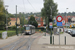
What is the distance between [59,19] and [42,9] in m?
42.2

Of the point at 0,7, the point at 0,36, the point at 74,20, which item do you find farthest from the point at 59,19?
the point at 74,20

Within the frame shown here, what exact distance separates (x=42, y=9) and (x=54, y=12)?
5.55 meters

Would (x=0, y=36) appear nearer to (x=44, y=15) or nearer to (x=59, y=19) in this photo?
(x=59, y=19)

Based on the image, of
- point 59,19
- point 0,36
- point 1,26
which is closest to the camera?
point 59,19

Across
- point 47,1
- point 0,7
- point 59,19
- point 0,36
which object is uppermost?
point 47,1

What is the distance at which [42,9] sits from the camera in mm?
56688

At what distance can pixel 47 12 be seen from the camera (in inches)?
2211

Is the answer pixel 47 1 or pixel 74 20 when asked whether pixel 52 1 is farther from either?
pixel 74 20

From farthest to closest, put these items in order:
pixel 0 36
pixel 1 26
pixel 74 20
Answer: pixel 74 20
pixel 1 26
pixel 0 36

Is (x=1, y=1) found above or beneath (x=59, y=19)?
above

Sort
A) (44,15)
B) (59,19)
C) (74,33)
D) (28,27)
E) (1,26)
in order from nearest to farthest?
(59,19) → (74,33) → (28,27) → (44,15) → (1,26)

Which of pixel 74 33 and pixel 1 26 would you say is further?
pixel 1 26

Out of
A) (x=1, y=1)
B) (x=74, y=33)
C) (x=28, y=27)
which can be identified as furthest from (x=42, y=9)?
(x=74, y=33)

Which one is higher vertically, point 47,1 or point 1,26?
point 47,1
